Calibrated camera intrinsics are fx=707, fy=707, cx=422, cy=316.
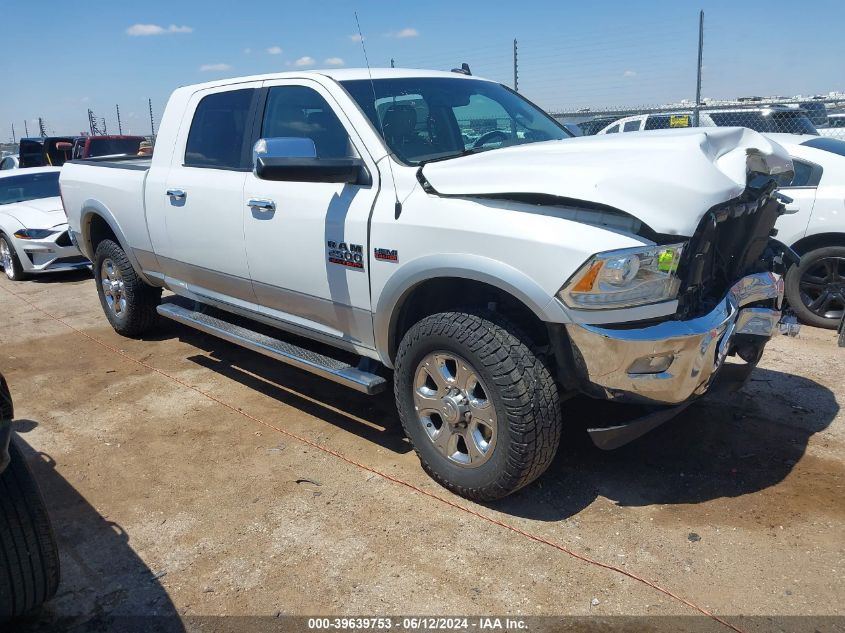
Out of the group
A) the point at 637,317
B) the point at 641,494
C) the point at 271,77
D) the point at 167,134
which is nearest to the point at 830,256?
the point at 641,494

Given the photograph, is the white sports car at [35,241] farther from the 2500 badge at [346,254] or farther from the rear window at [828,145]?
the rear window at [828,145]

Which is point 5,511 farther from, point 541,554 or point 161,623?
point 541,554

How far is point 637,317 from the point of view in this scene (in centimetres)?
282

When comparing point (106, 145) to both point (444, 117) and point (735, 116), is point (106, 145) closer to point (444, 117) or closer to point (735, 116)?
point (735, 116)

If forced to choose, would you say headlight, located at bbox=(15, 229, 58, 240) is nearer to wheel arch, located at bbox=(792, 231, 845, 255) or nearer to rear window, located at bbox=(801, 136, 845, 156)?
wheel arch, located at bbox=(792, 231, 845, 255)

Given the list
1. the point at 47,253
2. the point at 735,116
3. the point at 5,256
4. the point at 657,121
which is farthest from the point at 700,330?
the point at 657,121

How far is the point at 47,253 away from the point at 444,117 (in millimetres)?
6907

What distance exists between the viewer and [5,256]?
9.44m

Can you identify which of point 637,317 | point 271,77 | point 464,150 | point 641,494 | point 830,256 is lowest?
point 641,494

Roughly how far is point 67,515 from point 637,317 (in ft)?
9.24

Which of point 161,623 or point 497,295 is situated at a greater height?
point 497,295

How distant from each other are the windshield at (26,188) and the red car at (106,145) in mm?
4469

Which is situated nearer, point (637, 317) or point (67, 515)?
point (637, 317)

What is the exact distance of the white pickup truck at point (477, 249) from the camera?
2.82m
